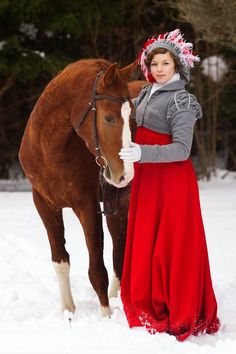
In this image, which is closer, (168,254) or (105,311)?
(168,254)

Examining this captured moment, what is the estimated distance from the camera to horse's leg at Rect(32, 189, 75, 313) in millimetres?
4059

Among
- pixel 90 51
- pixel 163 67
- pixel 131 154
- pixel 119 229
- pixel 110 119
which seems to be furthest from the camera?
pixel 90 51

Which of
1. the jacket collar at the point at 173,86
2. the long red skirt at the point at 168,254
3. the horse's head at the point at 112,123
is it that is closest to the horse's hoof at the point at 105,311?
the long red skirt at the point at 168,254

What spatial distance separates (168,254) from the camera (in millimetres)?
3352

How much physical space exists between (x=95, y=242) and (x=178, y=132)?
993 mm

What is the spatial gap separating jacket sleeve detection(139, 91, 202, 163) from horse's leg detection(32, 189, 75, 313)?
1.11 m

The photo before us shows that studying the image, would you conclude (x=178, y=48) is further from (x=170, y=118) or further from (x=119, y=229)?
(x=119, y=229)

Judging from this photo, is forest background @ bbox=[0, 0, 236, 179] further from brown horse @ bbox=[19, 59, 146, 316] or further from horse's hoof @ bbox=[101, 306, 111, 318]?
horse's hoof @ bbox=[101, 306, 111, 318]

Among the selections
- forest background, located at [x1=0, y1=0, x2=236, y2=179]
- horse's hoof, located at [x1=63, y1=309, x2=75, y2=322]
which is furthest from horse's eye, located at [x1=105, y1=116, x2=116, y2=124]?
forest background, located at [x1=0, y1=0, x2=236, y2=179]

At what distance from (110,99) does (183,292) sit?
1.16 metres

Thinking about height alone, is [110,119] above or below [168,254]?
above

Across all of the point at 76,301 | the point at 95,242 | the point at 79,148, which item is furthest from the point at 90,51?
the point at 95,242

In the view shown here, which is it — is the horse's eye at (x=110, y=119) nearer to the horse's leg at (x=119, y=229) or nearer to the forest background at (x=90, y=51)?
the horse's leg at (x=119, y=229)

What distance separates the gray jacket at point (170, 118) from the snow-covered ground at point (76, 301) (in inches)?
38.2
